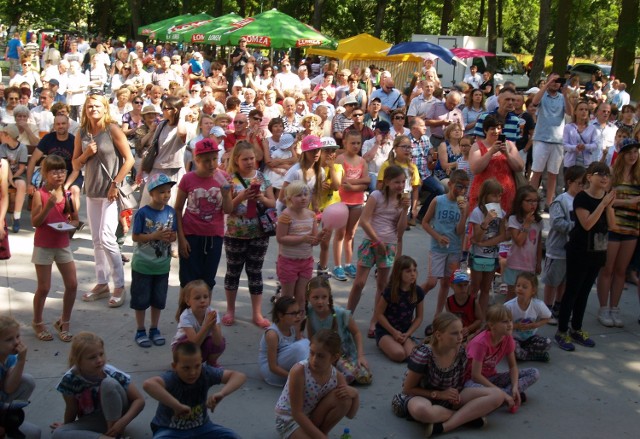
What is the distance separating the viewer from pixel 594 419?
19.1 feet

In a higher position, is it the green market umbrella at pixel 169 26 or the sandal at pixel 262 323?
the green market umbrella at pixel 169 26

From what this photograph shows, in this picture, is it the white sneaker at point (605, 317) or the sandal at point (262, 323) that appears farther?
the white sneaker at point (605, 317)

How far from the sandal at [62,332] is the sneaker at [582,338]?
15.0 feet

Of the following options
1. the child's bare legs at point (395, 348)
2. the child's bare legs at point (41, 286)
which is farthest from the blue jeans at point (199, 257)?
the child's bare legs at point (395, 348)

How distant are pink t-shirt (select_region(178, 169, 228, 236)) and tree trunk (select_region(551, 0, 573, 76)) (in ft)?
67.9

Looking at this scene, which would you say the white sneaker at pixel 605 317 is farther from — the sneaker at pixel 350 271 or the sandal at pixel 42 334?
the sandal at pixel 42 334

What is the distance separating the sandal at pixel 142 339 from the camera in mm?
6609

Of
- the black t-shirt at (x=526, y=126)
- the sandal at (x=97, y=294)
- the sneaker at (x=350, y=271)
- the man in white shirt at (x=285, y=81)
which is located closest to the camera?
the sandal at (x=97, y=294)

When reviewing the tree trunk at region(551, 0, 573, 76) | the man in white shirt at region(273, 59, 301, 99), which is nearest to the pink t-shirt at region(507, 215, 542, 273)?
the man in white shirt at region(273, 59, 301, 99)

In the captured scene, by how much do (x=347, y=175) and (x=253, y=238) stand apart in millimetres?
1931

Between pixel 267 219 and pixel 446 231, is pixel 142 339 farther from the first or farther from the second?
pixel 446 231

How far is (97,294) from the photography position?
7707 millimetres

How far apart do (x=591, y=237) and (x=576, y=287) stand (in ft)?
1.58

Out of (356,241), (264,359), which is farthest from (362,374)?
(356,241)
